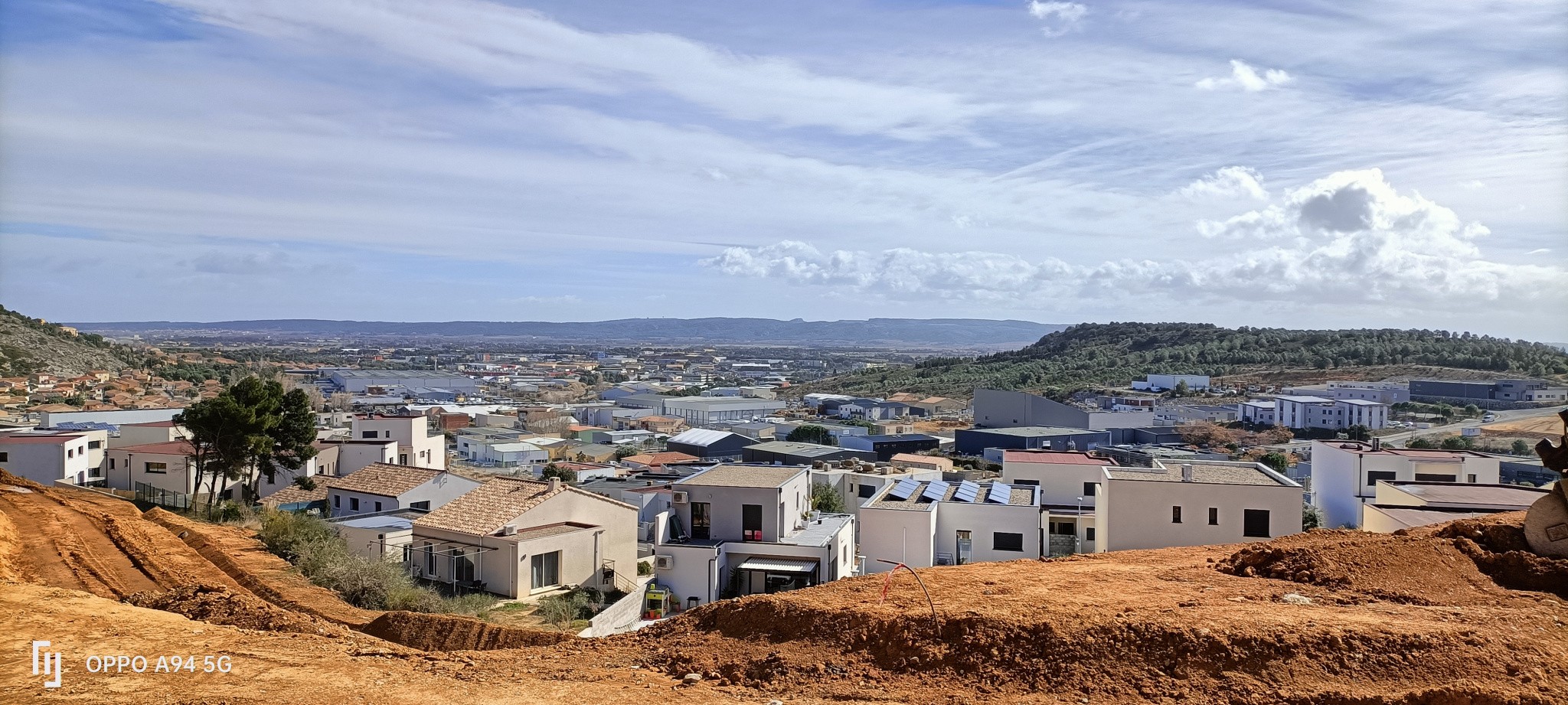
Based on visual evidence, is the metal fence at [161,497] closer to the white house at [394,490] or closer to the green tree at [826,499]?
the white house at [394,490]

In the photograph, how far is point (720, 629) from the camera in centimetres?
899

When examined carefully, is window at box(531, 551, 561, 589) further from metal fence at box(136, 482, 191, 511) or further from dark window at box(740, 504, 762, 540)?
metal fence at box(136, 482, 191, 511)

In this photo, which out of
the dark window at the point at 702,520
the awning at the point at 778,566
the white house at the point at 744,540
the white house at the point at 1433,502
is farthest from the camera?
the dark window at the point at 702,520

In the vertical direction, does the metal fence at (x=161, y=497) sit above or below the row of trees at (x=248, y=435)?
below

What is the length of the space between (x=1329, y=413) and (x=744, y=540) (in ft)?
188

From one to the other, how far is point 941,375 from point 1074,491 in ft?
293

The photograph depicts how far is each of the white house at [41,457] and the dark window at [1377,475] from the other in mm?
39245

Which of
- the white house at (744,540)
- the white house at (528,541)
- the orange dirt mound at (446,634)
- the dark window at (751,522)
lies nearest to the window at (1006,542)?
the white house at (744,540)

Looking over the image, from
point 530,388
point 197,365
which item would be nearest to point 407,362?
point 530,388

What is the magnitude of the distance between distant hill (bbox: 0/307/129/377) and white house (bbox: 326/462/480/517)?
47816 mm

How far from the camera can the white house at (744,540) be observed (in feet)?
66.8

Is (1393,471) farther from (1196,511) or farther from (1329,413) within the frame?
(1329,413)

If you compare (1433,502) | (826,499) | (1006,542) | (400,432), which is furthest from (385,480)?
(1433,502)

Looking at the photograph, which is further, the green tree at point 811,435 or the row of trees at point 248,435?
the green tree at point 811,435
